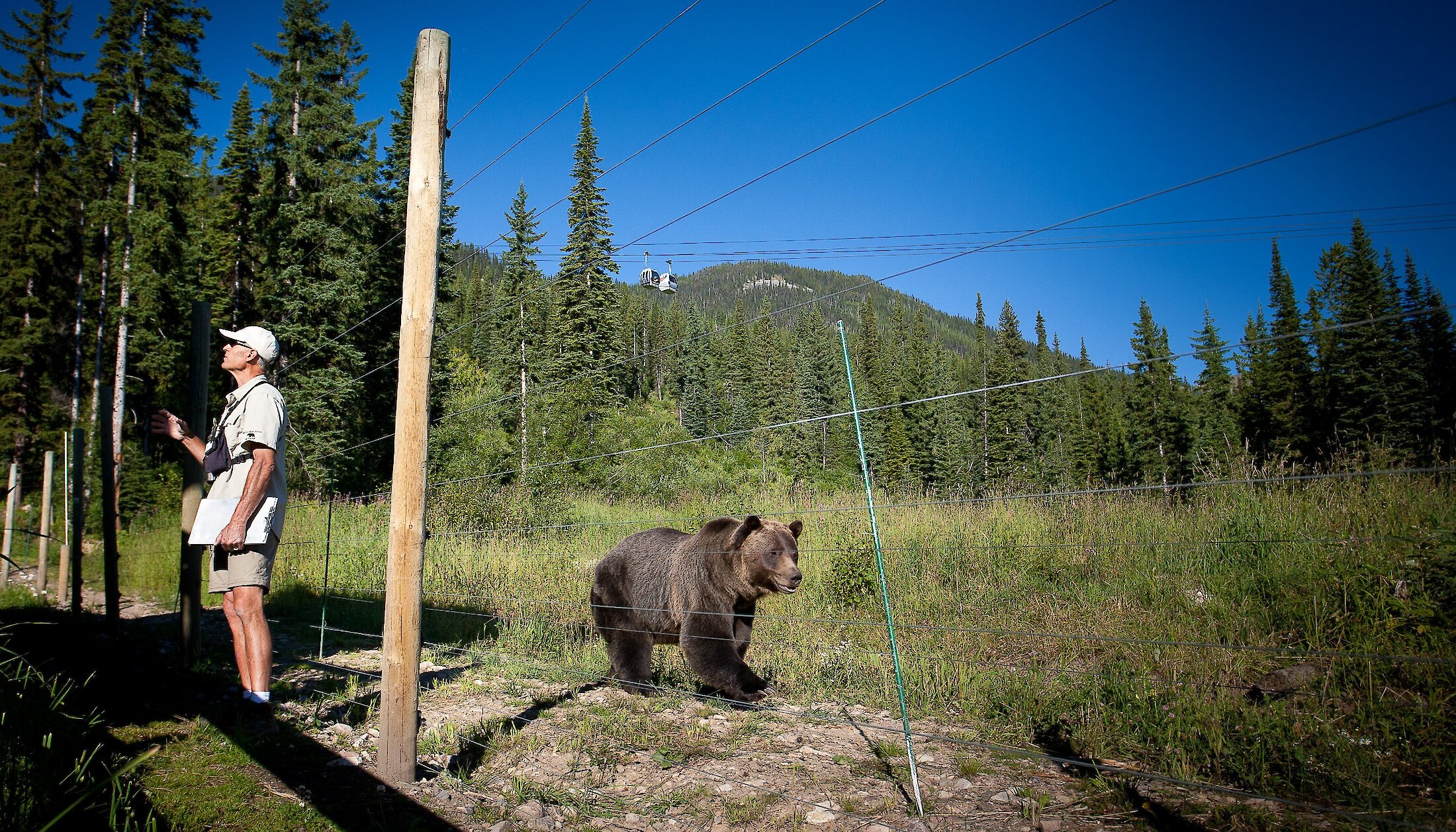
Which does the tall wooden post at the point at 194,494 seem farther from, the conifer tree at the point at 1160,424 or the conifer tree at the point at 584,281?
the conifer tree at the point at 1160,424

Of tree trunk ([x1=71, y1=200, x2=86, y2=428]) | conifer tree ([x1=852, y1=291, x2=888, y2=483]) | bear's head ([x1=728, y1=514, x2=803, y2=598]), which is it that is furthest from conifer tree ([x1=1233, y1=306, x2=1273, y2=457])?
tree trunk ([x1=71, y1=200, x2=86, y2=428])

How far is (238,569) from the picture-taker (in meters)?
3.95

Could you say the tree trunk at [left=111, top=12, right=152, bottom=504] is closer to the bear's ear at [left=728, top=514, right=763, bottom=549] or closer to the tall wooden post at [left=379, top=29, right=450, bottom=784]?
A: the tall wooden post at [left=379, top=29, right=450, bottom=784]

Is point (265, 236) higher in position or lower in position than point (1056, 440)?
higher

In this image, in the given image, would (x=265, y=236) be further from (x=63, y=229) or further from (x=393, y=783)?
(x=393, y=783)

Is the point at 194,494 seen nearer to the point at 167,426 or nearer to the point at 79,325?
the point at 167,426

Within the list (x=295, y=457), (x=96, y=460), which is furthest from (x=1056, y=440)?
(x=96, y=460)

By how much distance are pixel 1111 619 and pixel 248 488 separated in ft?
21.1

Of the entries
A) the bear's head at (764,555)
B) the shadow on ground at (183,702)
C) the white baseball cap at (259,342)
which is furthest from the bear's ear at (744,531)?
the white baseball cap at (259,342)

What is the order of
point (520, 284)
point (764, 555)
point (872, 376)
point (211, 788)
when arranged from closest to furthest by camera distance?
point (211, 788)
point (764, 555)
point (520, 284)
point (872, 376)

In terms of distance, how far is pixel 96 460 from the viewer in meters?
21.8

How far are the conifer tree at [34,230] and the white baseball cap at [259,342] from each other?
31.3 metres

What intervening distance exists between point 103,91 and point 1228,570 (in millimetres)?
32198

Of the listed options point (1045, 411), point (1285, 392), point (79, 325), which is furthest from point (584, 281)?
point (1045, 411)
